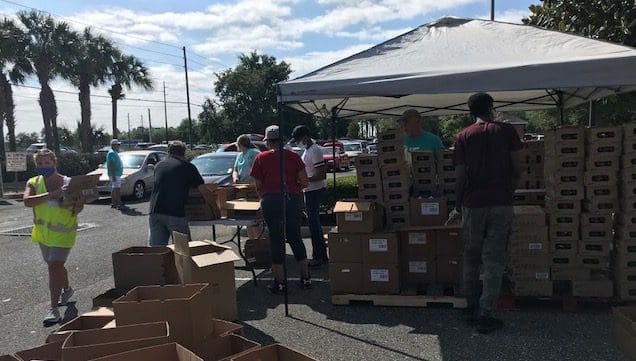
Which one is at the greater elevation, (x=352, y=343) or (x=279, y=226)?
(x=279, y=226)

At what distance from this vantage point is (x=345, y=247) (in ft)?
17.2

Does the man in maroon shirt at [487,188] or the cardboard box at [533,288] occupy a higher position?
the man in maroon shirt at [487,188]

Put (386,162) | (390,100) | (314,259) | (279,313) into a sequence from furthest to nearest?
(390,100)
(314,259)
(386,162)
(279,313)

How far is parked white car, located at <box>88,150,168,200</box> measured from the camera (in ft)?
49.6

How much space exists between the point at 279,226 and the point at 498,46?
9.23ft

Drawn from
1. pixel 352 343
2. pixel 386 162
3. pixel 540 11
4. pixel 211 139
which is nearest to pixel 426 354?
pixel 352 343

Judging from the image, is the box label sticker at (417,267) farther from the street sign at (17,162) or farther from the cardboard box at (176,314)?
the street sign at (17,162)

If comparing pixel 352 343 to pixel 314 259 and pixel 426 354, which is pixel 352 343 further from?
pixel 314 259

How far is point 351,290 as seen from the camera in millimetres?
5238

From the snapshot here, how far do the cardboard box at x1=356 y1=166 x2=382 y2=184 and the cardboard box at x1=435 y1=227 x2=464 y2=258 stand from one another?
0.82 metres

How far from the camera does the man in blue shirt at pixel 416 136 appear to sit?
6129 millimetres

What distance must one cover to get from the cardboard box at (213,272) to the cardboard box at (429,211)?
6.21ft

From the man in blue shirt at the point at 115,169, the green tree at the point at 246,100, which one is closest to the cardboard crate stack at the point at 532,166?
the man in blue shirt at the point at 115,169

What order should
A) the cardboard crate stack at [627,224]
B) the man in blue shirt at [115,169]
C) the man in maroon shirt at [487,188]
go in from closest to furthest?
the man in maroon shirt at [487,188], the cardboard crate stack at [627,224], the man in blue shirt at [115,169]
